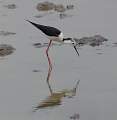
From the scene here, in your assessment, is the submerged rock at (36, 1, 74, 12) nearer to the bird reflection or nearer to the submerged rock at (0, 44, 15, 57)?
the submerged rock at (0, 44, 15, 57)

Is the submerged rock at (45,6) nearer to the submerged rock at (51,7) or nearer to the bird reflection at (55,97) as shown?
the submerged rock at (51,7)

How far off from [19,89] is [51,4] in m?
5.96

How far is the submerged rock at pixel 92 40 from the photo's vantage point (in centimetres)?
1336

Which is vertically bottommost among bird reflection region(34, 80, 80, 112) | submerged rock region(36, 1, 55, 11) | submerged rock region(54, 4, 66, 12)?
submerged rock region(36, 1, 55, 11)

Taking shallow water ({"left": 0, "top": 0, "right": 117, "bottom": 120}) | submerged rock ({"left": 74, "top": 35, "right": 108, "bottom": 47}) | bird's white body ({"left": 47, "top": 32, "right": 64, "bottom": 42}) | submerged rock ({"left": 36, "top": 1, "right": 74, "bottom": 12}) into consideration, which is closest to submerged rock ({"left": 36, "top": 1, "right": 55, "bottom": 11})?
submerged rock ({"left": 36, "top": 1, "right": 74, "bottom": 12})

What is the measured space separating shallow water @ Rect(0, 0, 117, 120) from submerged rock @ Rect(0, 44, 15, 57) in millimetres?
154

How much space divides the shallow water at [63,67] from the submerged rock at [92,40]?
157mm

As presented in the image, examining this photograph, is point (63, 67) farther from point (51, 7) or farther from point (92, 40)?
point (51, 7)

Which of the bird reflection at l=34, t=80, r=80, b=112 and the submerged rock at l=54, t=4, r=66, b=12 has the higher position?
the bird reflection at l=34, t=80, r=80, b=112

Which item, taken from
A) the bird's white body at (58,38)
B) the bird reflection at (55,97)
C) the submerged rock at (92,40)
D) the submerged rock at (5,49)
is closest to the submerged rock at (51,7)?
the submerged rock at (92,40)

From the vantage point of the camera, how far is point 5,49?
13062 mm

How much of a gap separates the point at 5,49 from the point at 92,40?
1932mm

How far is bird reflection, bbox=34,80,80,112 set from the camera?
10.5m

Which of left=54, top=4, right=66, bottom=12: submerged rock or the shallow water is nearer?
the shallow water
